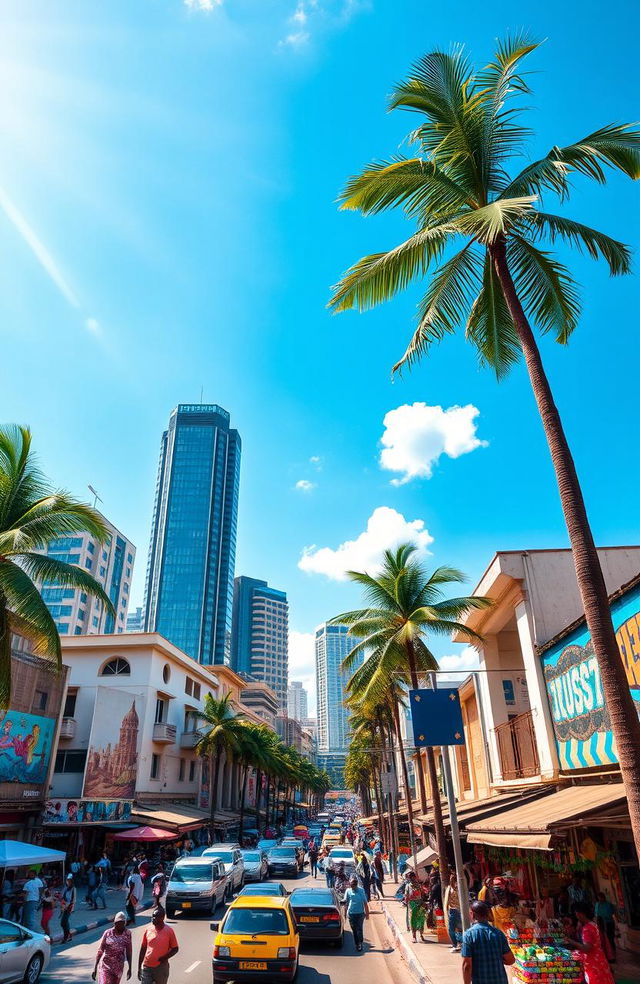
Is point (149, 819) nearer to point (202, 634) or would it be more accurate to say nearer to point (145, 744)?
point (145, 744)

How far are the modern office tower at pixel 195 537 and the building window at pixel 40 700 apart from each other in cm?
12363

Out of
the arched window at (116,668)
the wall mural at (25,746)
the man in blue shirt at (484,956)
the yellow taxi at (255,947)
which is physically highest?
the arched window at (116,668)

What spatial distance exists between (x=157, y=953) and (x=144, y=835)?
24.9 metres

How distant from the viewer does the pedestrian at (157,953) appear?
8.48 metres

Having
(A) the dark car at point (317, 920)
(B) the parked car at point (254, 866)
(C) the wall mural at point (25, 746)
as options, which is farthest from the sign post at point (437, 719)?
(C) the wall mural at point (25, 746)

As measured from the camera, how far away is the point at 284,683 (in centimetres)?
19600

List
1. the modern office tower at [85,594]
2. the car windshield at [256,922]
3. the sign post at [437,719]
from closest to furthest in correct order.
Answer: the car windshield at [256,922]
the sign post at [437,719]
the modern office tower at [85,594]

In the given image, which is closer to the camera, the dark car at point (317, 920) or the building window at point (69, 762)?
the dark car at point (317, 920)

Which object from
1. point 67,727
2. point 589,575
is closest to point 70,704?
point 67,727

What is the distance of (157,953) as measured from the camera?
8516mm

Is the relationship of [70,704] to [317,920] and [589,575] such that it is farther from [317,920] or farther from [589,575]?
[589,575]

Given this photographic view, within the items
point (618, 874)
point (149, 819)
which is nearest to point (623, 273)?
point (618, 874)

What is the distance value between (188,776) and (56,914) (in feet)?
90.8

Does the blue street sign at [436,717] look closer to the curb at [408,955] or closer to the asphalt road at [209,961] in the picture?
the curb at [408,955]
